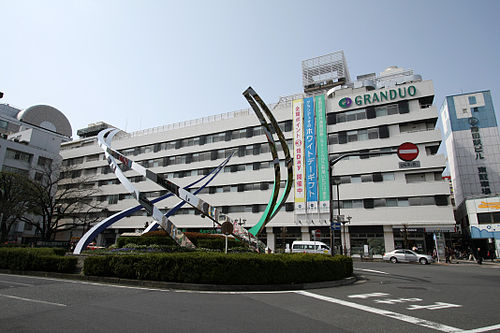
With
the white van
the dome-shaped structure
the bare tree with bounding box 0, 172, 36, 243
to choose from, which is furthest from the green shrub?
the dome-shaped structure

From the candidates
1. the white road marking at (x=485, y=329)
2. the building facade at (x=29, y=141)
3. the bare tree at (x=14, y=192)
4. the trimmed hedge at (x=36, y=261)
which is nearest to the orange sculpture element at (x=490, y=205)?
the white road marking at (x=485, y=329)

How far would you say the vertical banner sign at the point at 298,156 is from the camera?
121 feet

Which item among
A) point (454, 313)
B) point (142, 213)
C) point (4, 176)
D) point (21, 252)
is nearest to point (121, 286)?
point (21, 252)

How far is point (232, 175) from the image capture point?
42.4 m

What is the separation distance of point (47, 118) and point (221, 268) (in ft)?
248

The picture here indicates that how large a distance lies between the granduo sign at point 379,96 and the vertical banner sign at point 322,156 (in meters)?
2.77

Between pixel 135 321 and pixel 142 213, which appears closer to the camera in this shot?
pixel 135 321

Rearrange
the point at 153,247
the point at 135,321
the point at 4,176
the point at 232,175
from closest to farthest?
1. the point at 135,321
2. the point at 153,247
3. the point at 4,176
4. the point at 232,175

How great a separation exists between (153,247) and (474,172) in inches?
2172

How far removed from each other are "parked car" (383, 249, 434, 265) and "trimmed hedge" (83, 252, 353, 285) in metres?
20.1

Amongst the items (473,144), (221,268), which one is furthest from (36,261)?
(473,144)

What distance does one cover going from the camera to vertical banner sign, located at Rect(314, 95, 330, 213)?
117ft

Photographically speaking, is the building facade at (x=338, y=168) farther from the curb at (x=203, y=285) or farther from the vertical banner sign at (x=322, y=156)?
the curb at (x=203, y=285)

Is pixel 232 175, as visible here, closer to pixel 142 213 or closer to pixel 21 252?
pixel 142 213
